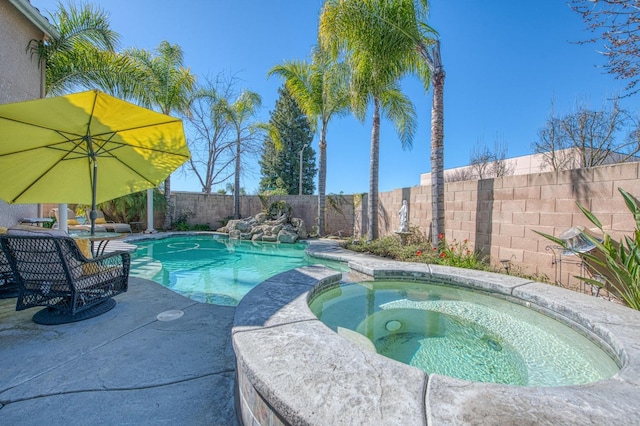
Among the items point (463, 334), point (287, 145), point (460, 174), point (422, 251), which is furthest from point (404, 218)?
point (287, 145)

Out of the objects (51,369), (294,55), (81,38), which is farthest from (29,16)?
(294,55)

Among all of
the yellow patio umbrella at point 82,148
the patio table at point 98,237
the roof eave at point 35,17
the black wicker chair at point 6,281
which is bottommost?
the black wicker chair at point 6,281

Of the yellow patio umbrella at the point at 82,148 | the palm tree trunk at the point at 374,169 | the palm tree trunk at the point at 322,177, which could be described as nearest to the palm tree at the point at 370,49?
the palm tree trunk at the point at 374,169

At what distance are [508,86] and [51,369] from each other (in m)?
15.5

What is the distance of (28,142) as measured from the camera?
11.8ft

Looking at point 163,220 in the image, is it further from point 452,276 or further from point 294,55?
point 452,276

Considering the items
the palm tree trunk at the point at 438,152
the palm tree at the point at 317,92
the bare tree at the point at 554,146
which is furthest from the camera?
the bare tree at the point at 554,146

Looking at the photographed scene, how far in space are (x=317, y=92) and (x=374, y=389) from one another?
11.4 metres

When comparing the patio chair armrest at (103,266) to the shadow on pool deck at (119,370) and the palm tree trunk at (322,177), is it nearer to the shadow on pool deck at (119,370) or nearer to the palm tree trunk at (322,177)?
the shadow on pool deck at (119,370)

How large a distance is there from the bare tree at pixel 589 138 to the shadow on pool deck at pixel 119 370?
1617cm

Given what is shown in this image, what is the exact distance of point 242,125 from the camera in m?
14.9

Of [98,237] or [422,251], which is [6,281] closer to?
[98,237]

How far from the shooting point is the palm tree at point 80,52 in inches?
259

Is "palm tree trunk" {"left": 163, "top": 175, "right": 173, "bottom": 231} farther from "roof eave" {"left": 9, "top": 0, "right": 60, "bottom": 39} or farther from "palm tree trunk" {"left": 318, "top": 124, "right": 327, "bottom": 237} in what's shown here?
"palm tree trunk" {"left": 318, "top": 124, "right": 327, "bottom": 237}
